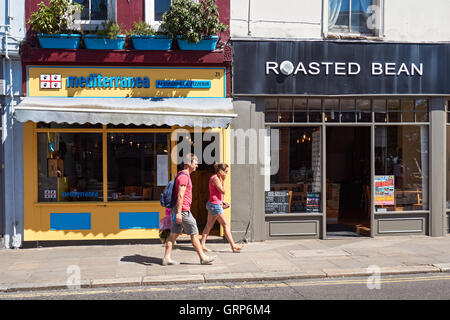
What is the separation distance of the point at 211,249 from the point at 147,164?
7.86 ft

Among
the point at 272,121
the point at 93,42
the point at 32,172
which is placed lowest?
the point at 32,172

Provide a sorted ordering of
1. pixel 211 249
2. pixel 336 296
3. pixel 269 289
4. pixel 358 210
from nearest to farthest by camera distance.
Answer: pixel 336 296 → pixel 269 289 → pixel 211 249 → pixel 358 210

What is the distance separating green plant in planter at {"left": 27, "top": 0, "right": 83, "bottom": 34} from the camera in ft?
31.0

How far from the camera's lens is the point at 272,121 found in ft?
34.5

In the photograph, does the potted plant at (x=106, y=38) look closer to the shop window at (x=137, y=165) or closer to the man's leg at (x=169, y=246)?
the shop window at (x=137, y=165)

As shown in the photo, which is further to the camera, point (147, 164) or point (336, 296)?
point (147, 164)

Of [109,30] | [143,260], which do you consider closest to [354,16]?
[109,30]

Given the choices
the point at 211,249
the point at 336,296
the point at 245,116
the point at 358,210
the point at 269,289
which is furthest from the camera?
the point at 358,210

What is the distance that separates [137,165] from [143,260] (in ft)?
8.20

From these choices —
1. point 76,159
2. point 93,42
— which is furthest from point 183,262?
point 93,42

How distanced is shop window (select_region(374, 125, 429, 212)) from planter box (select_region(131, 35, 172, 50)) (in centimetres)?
531

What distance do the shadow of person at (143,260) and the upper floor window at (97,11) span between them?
206 inches

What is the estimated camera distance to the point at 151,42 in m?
9.85

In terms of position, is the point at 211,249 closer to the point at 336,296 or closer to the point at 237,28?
the point at 336,296
